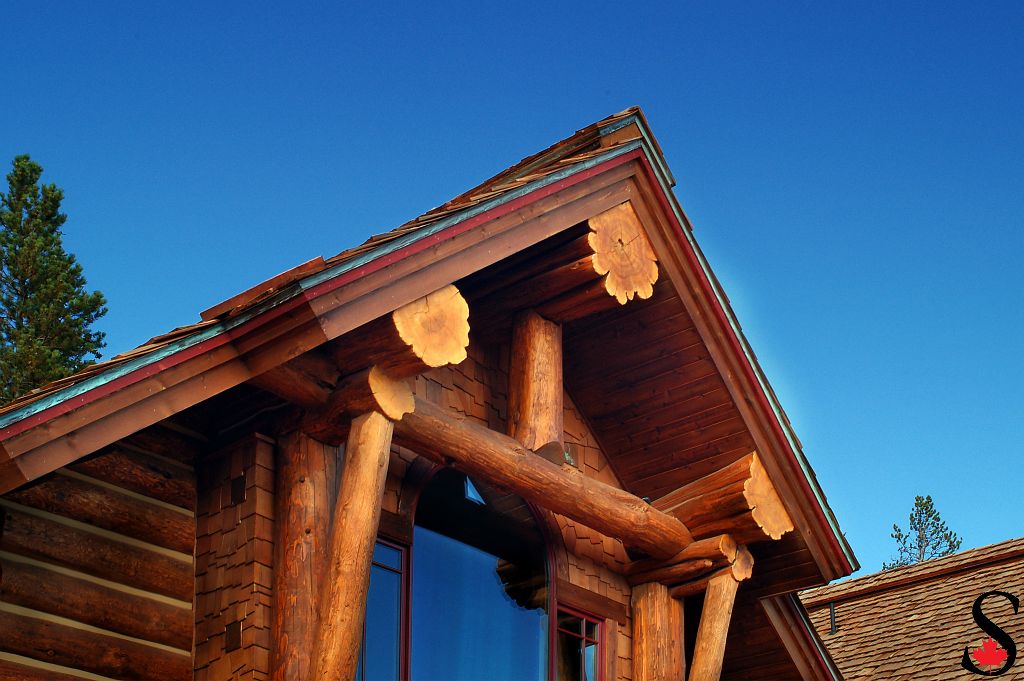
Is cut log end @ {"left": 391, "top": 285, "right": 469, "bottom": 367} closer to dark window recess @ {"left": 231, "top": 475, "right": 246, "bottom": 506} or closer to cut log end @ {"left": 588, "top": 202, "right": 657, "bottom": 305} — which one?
dark window recess @ {"left": 231, "top": 475, "right": 246, "bottom": 506}

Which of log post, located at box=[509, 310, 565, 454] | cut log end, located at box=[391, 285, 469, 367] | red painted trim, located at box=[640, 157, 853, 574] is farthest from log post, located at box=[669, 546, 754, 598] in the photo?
cut log end, located at box=[391, 285, 469, 367]

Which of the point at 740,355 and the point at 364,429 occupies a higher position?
the point at 740,355

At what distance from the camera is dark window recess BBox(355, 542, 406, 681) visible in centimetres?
875

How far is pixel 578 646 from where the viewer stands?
10.6 metres

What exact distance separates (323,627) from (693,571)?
410cm

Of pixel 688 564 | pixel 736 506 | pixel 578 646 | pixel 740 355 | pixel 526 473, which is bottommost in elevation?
pixel 578 646

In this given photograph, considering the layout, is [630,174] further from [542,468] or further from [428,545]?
[428,545]

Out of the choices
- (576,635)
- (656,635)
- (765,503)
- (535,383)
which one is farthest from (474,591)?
(765,503)

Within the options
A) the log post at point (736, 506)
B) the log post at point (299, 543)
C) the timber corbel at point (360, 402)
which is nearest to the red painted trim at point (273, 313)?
the timber corbel at point (360, 402)

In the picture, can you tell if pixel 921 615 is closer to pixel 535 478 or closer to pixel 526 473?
pixel 535 478

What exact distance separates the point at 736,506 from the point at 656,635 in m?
1.21

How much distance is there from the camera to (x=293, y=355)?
7.66 meters

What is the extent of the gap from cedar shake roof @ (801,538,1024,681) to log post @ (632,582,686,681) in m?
4.99

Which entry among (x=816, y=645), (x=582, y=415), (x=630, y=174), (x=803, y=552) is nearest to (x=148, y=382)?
(x=630, y=174)
